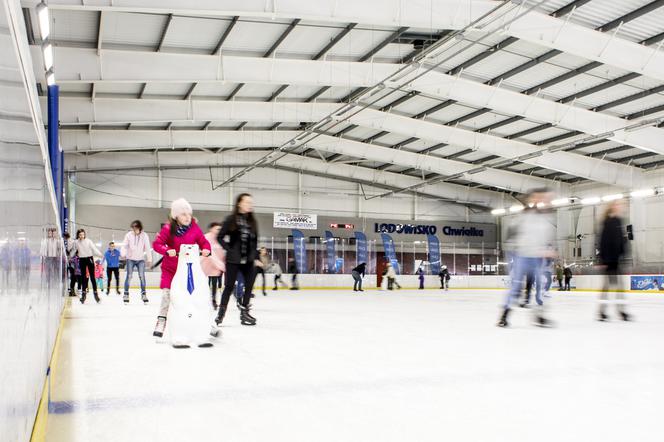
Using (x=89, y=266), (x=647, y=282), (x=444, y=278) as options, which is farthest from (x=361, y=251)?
(x=89, y=266)

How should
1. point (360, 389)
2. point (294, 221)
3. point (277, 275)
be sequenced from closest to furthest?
point (360, 389), point (277, 275), point (294, 221)

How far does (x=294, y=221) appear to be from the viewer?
32688 millimetres

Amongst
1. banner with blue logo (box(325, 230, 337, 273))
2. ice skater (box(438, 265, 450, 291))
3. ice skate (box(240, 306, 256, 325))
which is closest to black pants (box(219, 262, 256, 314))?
ice skate (box(240, 306, 256, 325))

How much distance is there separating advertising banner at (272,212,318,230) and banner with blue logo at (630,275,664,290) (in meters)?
16.1

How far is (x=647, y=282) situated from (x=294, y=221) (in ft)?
57.2

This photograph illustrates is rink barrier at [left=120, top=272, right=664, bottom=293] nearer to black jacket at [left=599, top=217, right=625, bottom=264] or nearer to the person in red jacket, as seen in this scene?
black jacket at [left=599, top=217, right=625, bottom=264]

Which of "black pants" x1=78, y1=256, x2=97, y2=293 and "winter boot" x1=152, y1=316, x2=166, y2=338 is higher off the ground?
"black pants" x1=78, y1=256, x2=97, y2=293

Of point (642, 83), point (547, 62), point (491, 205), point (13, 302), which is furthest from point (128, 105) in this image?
point (491, 205)

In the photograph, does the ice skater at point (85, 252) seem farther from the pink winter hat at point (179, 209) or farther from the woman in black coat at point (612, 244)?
the woman in black coat at point (612, 244)

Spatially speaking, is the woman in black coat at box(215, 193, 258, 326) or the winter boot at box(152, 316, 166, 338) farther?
the woman in black coat at box(215, 193, 258, 326)

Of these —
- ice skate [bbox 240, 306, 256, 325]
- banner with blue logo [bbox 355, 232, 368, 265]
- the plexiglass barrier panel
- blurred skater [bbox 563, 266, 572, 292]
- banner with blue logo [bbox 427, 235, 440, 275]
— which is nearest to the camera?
the plexiglass barrier panel

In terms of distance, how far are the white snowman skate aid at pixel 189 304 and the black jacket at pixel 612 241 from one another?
203 inches

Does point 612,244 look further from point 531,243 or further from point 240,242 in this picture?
point 240,242

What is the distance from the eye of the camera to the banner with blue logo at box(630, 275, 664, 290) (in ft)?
79.2
